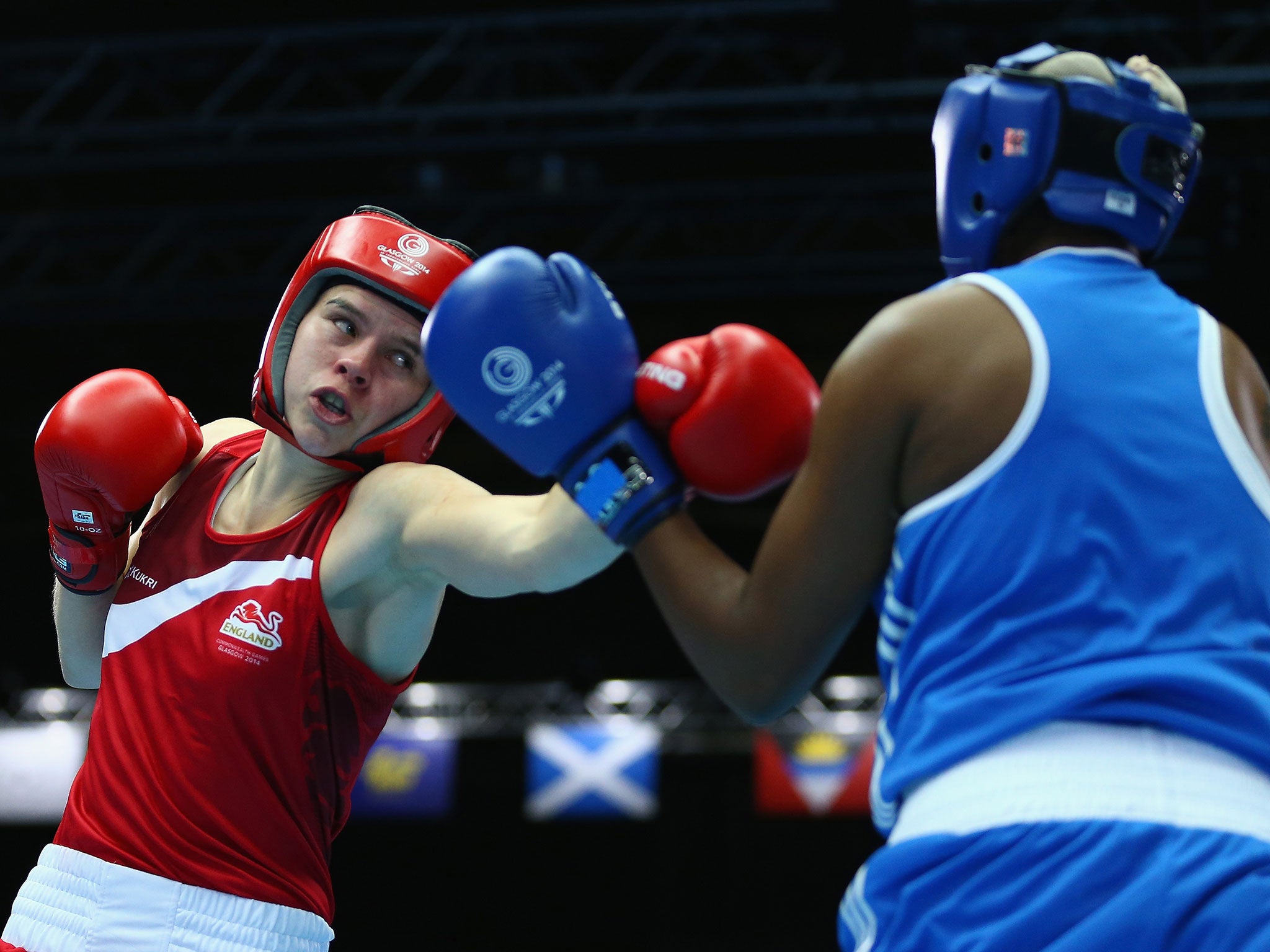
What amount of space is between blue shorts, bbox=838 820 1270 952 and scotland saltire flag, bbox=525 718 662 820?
8497mm

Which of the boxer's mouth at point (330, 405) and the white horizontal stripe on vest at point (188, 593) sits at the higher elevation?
the boxer's mouth at point (330, 405)

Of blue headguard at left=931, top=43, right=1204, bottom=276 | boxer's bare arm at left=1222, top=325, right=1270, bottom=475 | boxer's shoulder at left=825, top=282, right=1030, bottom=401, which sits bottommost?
boxer's bare arm at left=1222, top=325, right=1270, bottom=475

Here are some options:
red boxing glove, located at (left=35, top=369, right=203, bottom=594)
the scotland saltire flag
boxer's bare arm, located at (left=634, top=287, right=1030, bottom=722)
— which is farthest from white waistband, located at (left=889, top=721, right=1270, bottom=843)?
the scotland saltire flag

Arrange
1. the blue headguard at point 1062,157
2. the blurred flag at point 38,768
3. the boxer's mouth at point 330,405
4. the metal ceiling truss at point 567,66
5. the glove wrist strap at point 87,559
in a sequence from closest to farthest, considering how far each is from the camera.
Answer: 1. the blue headguard at point 1062,157
2. the boxer's mouth at point 330,405
3. the glove wrist strap at point 87,559
4. the metal ceiling truss at point 567,66
5. the blurred flag at point 38,768

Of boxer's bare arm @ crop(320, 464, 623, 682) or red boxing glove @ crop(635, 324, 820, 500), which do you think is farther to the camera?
boxer's bare arm @ crop(320, 464, 623, 682)

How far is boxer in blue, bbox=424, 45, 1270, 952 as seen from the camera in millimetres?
1364

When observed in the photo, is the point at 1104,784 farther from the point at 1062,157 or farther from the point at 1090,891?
the point at 1062,157

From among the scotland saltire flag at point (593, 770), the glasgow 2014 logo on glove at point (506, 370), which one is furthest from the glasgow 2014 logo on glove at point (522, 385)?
the scotland saltire flag at point (593, 770)

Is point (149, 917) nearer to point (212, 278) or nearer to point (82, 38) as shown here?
point (82, 38)

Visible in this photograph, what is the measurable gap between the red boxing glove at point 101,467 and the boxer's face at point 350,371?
282 millimetres

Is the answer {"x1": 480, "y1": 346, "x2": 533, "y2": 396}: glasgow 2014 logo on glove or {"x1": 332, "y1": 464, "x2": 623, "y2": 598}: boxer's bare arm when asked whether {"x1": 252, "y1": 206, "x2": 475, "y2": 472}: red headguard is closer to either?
{"x1": 332, "y1": 464, "x2": 623, "y2": 598}: boxer's bare arm

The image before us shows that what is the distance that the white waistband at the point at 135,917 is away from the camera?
6.86 feet

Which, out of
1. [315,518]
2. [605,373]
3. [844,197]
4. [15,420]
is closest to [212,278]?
[15,420]

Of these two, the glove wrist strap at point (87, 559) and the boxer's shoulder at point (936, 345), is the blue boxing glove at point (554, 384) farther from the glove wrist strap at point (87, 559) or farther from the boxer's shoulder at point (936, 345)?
the glove wrist strap at point (87, 559)
